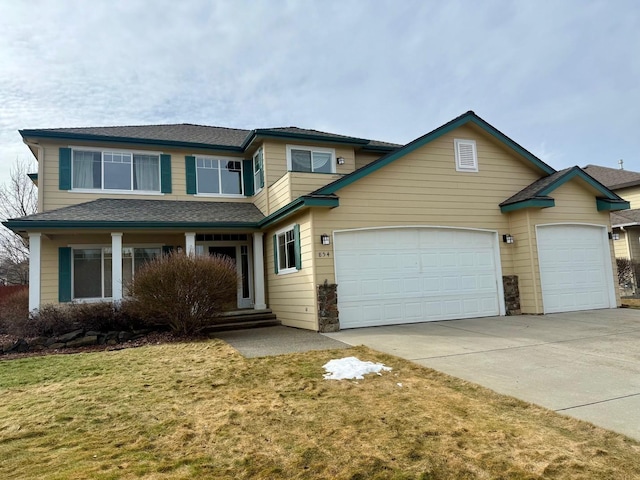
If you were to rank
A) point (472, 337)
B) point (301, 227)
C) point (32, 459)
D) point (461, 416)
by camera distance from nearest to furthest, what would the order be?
point (32, 459), point (461, 416), point (472, 337), point (301, 227)

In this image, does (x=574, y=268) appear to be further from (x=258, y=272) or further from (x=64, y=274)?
(x=64, y=274)

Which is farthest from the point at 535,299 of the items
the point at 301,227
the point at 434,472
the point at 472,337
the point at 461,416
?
the point at 434,472

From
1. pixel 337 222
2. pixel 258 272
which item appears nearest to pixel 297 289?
pixel 337 222

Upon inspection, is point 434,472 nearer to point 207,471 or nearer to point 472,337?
point 207,471

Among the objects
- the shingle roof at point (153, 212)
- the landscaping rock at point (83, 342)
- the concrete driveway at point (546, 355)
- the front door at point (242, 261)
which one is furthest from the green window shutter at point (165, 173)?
the concrete driveway at point (546, 355)

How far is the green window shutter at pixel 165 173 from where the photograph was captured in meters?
13.5

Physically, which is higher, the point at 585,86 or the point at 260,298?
the point at 585,86

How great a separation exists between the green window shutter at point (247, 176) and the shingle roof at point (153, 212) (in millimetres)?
607

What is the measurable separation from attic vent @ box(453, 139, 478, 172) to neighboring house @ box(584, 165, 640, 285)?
1065 centimetres

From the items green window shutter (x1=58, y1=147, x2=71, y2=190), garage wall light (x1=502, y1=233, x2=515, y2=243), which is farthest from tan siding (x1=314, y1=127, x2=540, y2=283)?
green window shutter (x1=58, y1=147, x2=71, y2=190)

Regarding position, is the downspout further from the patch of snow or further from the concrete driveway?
the patch of snow

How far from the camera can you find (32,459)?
10.7 ft

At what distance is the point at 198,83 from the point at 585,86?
12217 mm

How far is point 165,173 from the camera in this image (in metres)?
13.6
